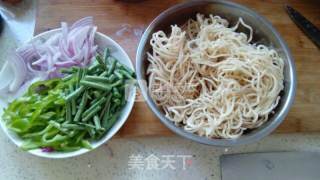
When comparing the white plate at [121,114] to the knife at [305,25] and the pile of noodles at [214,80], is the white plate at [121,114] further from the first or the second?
the knife at [305,25]

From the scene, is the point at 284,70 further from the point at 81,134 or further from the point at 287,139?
the point at 81,134

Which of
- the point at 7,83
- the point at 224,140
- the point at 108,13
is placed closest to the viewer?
the point at 224,140

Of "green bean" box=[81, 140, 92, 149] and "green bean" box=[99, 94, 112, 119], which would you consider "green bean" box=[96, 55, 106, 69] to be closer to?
"green bean" box=[99, 94, 112, 119]

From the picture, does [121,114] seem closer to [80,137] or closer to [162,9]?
[80,137]

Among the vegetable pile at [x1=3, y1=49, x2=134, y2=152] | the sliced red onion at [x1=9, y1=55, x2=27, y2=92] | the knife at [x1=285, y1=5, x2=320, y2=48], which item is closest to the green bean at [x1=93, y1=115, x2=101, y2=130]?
the vegetable pile at [x1=3, y1=49, x2=134, y2=152]

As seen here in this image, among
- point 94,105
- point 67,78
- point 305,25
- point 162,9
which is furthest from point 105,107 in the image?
point 305,25

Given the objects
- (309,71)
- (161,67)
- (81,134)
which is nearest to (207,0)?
(161,67)
